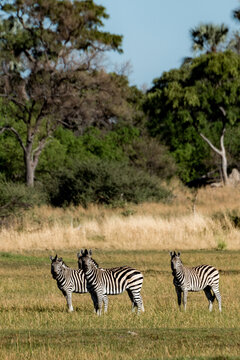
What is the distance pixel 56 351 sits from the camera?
33.4 feet

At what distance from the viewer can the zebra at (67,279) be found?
46.6 feet

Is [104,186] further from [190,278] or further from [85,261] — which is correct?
[85,261]

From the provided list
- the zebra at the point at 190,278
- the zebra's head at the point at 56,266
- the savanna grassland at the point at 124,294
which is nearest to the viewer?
the savanna grassland at the point at 124,294

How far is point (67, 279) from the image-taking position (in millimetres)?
14523

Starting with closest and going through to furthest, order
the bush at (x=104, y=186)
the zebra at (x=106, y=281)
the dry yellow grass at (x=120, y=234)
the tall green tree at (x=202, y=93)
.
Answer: the zebra at (x=106, y=281) → the dry yellow grass at (x=120, y=234) → the bush at (x=104, y=186) → the tall green tree at (x=202, y=93)

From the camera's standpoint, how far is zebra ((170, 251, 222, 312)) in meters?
14.0

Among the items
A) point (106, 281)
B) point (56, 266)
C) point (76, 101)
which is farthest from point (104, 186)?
point (106, 281)

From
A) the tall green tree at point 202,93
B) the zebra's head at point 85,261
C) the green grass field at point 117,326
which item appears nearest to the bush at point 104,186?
the tall green tree at point 202,93

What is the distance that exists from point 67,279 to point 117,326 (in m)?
2.26

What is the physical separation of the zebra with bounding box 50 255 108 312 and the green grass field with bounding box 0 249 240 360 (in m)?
0.36

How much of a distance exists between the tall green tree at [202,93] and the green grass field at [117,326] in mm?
35345

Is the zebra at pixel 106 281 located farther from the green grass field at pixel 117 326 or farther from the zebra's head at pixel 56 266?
the zebra's head at pixel 56 266

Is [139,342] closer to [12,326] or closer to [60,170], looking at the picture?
[12,326]

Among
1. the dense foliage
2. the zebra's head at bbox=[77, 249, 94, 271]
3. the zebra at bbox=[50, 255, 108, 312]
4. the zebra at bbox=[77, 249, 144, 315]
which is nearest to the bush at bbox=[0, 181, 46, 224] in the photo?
the dense foliage
